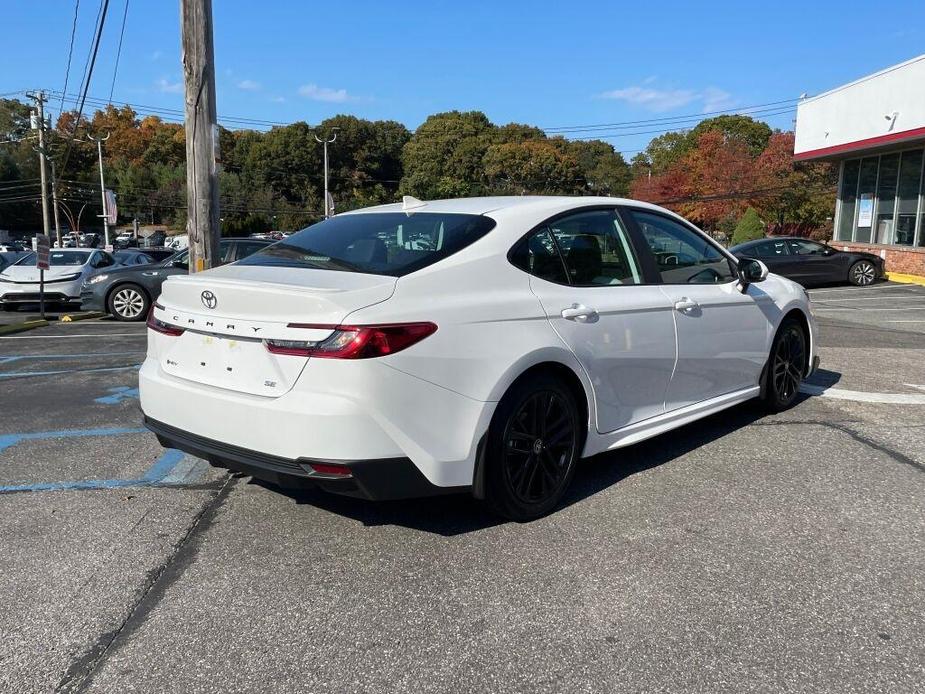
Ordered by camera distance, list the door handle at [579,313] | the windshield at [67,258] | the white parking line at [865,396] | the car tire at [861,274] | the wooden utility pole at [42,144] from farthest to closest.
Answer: the wooden utility pole at [42,144], the car tire at [861,274], the windshield at [67,258], the white parking line at [865,396], the door handle at [579,313]

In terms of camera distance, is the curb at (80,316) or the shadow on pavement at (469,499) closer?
the shadow on pavement at (469,499)

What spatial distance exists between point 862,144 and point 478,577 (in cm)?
2251

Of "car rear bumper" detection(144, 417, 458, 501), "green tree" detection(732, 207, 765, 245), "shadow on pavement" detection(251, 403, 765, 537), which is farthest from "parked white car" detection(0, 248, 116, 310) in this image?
"green tree" detection(732, 207, 765, 245)

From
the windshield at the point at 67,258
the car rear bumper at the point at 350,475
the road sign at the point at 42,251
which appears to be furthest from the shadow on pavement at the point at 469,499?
the windshield at the point at 67,258

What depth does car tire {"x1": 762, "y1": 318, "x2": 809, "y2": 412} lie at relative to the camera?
5.73 meters

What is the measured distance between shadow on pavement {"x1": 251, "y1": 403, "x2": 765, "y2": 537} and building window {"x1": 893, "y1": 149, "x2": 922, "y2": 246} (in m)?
19.4

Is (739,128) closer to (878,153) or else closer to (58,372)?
(878,153)

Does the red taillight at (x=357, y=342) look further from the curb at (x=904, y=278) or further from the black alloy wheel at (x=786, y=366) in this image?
the curb at (x=904, y=278)

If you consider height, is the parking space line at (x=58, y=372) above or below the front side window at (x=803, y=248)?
below

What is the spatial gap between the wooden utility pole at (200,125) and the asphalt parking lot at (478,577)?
3.94m

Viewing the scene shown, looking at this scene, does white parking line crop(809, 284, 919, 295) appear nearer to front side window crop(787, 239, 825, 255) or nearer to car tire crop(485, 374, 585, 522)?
front side window crop(787, 239, 825, 255)

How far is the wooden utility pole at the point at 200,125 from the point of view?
8586 mm

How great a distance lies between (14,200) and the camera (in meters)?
86.9

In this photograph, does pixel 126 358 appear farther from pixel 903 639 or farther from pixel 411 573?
pixel 903 639
